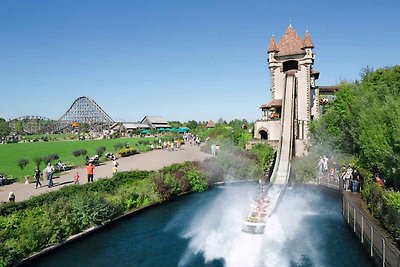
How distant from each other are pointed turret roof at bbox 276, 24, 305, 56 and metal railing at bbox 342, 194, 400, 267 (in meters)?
38.3

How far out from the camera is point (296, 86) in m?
56.1

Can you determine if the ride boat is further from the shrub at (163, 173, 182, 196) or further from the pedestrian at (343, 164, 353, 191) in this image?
the shrub at (163, 173, 182, 196)

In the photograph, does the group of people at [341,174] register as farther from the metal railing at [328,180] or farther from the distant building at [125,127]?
the distant building at [125,127]

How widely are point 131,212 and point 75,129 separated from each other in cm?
14649

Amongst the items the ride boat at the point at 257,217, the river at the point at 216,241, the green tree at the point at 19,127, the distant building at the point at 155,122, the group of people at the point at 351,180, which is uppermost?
the distant building at the point at 155,122

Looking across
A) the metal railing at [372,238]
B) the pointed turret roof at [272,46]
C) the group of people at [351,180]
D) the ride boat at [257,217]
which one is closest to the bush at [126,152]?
the pointed turret roof at [272,46]

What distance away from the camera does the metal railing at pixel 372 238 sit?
13.0 metres

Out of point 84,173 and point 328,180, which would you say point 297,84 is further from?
point 84,173

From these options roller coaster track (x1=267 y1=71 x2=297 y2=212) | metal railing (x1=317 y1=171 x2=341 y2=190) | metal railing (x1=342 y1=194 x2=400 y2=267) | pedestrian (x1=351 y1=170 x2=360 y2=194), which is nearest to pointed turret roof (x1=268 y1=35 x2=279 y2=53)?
roller coaster track (x1=267 y1=71 x2=297 y2=212)

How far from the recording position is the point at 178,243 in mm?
20484

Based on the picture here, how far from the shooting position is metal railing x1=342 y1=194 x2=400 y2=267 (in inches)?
513

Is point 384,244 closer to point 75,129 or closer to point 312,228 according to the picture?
point 312,228

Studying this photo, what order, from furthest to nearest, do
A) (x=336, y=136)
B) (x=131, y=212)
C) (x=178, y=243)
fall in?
(x=336, y=136)
(x=131, y=212)
(x=178, y=243)

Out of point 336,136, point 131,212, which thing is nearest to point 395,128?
point 131,212
